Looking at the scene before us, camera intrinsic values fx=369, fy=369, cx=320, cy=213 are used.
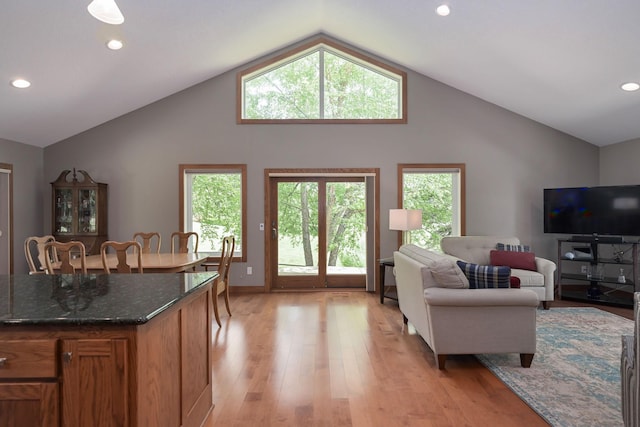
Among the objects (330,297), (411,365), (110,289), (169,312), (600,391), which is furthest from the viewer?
(330,297)

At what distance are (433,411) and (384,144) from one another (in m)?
4.18

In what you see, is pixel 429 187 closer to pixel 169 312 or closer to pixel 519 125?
pixel 519 125

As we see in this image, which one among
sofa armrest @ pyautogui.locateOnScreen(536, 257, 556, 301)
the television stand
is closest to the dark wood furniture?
sofa armrest @ pyautogui.locateOnScreen(536, 257, 556, 301)

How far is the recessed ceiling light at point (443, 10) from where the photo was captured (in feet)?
12.5

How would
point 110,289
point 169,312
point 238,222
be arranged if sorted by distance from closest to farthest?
point 169,312, point 110,289, point 238,222

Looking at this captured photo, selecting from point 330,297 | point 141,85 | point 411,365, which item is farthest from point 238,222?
point 411,365

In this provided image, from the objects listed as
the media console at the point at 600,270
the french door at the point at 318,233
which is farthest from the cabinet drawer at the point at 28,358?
the media console at the point at 600,270

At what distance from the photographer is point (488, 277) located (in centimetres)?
293

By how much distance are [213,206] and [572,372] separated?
492 centimetres

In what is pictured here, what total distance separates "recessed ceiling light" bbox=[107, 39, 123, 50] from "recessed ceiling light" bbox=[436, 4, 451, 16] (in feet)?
11.1

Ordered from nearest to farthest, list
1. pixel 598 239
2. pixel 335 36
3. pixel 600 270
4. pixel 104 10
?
pixel 104 10, pixel 598 239, pixel 600 270, pixel 335 36

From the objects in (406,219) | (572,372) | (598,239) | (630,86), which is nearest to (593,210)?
(598,239)

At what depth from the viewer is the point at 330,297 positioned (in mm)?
5480

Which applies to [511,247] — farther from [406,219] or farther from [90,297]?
[90,297]
